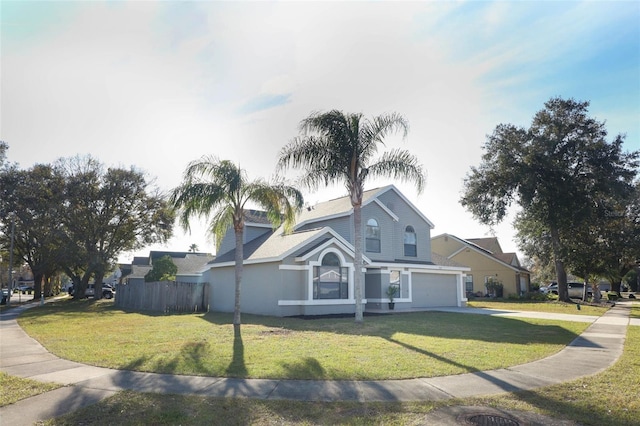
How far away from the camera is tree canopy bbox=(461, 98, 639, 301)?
32625mm

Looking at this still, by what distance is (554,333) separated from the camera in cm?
1456

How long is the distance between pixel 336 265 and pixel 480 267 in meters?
26.1

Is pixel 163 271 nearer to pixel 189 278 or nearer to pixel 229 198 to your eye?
pixel 189 278

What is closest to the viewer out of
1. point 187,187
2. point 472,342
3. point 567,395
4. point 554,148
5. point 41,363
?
point 567,395

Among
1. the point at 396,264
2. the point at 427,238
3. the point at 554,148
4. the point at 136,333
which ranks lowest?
the point at 136,333

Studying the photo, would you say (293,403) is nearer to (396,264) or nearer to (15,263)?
(396,264)

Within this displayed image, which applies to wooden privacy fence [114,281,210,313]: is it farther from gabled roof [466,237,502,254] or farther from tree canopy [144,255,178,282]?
gabled roof [466,237,502,254]

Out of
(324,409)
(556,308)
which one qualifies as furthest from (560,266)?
(324,409)

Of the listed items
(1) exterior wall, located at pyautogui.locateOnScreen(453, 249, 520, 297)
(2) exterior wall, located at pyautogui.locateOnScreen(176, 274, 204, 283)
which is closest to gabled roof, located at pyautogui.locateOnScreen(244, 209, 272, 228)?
(2) exterior wall, located at pyautogui.locateOnScreen(176, 274, 204, 283)

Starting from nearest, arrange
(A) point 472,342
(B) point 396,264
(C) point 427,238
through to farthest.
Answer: (A) point 472,342 < (B) point 396,264 < (C) point 427,238

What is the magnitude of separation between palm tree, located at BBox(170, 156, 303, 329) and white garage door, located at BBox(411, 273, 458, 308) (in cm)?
1203

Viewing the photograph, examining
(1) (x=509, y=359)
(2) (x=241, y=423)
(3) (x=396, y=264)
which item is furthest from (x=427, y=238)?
(2) (x=241, y=423)

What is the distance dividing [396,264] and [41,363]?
1865cm

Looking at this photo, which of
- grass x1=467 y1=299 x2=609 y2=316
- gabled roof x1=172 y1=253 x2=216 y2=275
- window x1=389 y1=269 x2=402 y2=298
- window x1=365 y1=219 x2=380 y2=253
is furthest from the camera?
gabled roof x1=172 y1=253 x2=216 y2=275
